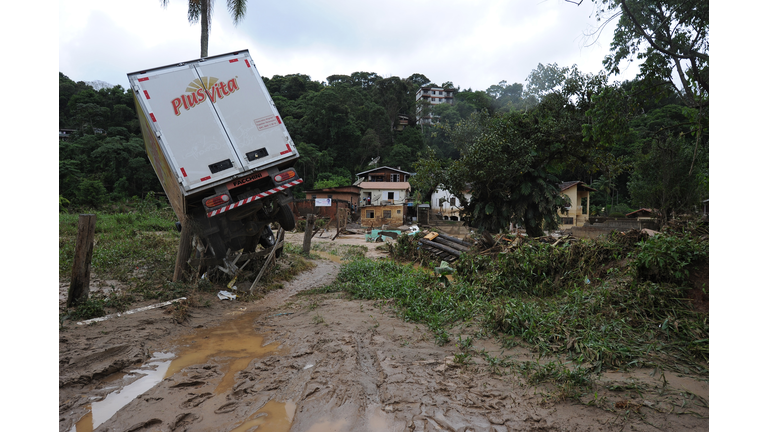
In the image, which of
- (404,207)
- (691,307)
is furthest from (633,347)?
(404,207)

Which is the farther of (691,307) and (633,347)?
(691,307)

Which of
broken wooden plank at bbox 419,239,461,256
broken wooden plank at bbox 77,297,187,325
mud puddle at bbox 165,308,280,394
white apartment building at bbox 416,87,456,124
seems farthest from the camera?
white apartment building at bbox 416,87,456,124

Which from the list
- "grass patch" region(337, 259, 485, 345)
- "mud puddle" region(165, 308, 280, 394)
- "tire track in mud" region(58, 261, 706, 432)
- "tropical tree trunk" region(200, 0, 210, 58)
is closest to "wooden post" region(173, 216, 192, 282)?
"mud puddle" region(165, 308, 280, 394)

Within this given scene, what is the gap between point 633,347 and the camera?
3.96 meters

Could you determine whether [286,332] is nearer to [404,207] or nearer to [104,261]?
[104,261]

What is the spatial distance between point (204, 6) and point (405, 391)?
1733 centimetres

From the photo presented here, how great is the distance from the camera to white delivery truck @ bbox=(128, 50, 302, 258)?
673cm

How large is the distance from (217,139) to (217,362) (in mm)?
4211

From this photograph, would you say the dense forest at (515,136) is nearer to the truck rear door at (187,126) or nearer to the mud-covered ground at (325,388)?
the mud-covered ground at (325,388)

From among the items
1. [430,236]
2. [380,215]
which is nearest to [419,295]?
[430,236]

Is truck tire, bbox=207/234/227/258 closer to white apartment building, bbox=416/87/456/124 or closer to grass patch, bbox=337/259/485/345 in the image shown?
grass patch, bbox=337/259/485/345

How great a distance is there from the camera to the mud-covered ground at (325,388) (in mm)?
2936

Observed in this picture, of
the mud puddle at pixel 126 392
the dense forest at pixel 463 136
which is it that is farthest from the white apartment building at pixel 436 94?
the mud puddle at pixel 126 392

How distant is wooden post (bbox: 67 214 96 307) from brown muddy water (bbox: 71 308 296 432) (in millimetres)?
1893
